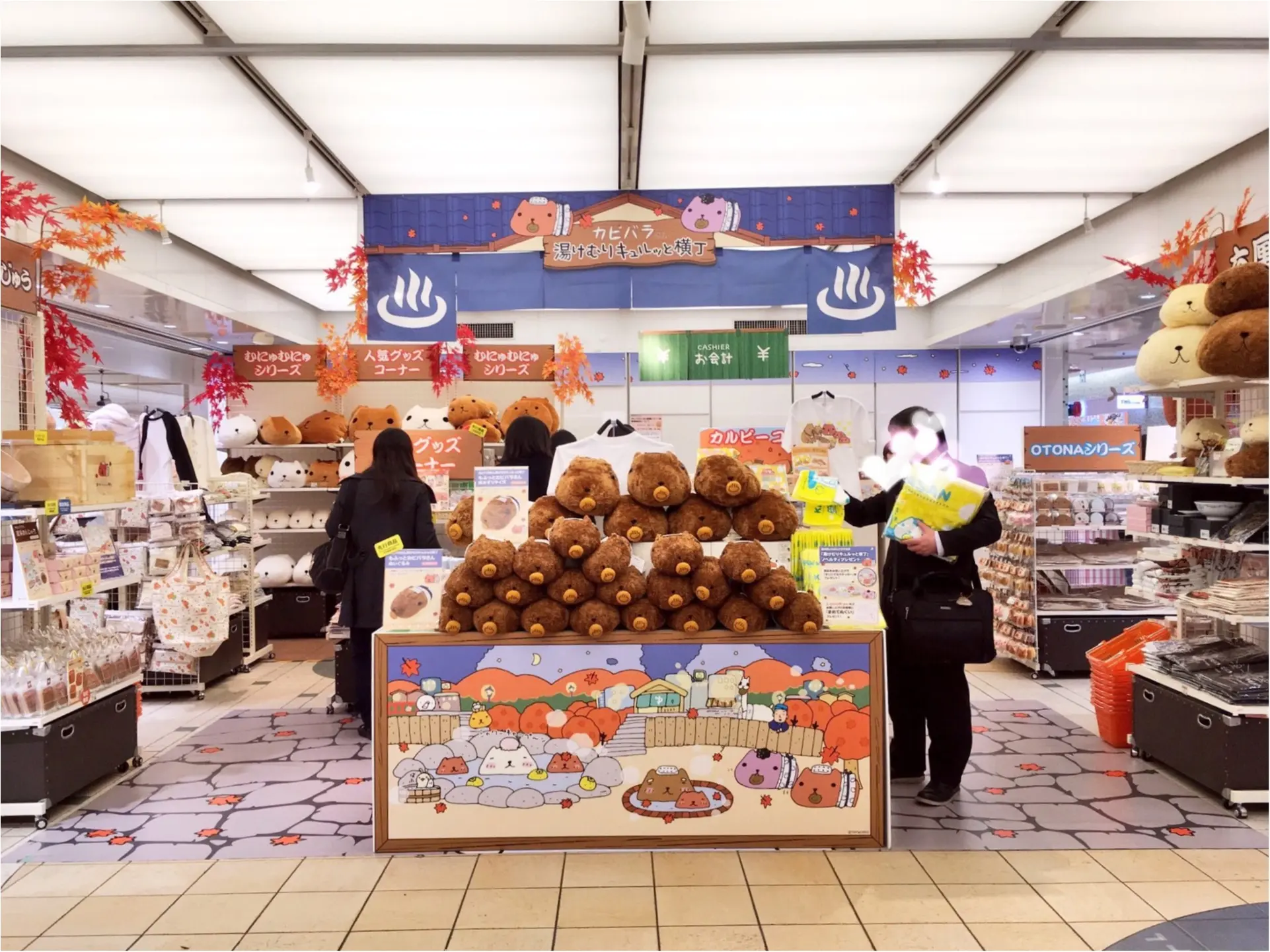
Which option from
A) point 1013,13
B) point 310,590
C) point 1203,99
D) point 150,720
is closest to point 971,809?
point 1013,13

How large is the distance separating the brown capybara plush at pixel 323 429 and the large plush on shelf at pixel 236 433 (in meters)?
0.44

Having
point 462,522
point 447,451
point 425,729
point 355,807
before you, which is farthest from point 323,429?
point 425,729

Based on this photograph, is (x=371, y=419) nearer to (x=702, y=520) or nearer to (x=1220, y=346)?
(x=702, y=520)

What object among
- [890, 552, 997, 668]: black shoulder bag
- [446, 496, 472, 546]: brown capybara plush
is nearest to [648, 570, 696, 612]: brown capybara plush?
[890, 552, 997, 668]: black shoulder bag

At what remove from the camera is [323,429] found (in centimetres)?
773

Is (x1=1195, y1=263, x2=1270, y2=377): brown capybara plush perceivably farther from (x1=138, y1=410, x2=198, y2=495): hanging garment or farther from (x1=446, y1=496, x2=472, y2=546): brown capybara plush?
(x1=138, y1=410, x2=198, y2=495): hanging garment

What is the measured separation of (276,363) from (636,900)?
249 inches

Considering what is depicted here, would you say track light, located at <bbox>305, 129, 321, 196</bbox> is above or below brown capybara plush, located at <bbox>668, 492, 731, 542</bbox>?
above

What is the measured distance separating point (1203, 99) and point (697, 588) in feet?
14.3

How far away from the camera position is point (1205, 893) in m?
2.90

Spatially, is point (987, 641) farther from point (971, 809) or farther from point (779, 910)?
point (779, 910)

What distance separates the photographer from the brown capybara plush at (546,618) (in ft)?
10.6

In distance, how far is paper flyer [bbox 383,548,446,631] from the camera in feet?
11.0

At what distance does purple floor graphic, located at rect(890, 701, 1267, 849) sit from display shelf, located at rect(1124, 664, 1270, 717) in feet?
1.38
